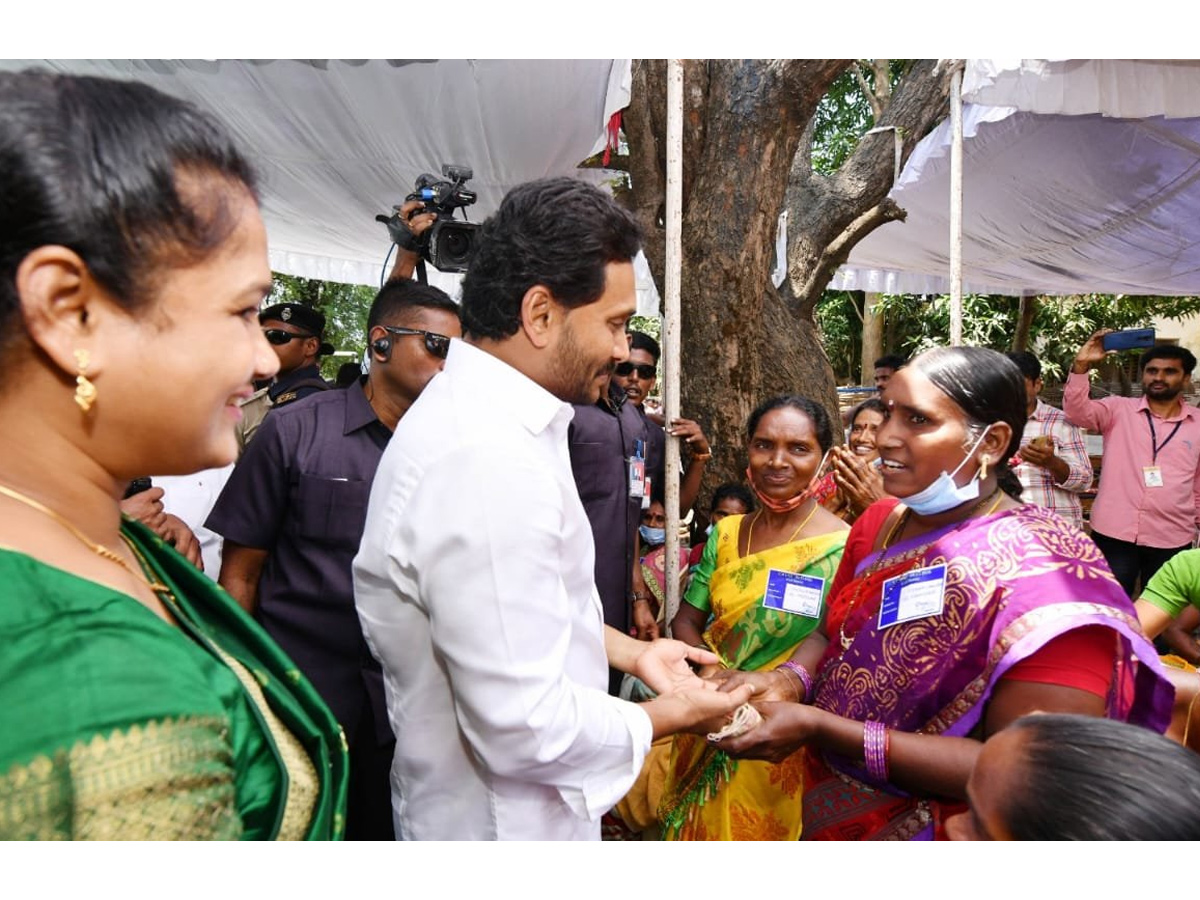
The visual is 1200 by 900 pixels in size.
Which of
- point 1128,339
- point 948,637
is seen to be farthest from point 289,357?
point 1128,339

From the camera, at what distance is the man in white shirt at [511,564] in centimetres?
121

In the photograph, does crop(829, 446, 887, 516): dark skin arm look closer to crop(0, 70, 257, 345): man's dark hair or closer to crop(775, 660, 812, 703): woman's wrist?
crop(775, 660, 812, 703): woman's wrist

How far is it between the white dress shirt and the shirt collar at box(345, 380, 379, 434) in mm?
988

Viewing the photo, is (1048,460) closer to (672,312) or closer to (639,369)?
(639,369)

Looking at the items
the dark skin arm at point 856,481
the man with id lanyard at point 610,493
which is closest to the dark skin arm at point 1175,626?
the dark skin arm at point 856,481

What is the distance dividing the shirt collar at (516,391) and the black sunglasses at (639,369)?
108 inches

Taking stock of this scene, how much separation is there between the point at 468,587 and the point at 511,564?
7 centimetres

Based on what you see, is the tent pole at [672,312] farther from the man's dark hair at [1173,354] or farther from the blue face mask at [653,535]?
the man's dark hair at [1173,354]

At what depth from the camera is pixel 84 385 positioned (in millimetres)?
764

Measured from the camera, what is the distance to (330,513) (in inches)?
86.7

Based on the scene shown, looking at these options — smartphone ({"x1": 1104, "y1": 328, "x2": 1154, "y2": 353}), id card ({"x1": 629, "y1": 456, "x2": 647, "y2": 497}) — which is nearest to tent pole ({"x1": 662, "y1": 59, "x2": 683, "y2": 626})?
id card ({"x1": 629, "y1": 456, "x2": 647, "y2": 497})

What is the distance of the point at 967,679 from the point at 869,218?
15.8 ft

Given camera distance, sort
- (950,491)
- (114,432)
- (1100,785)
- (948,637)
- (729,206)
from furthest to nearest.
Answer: (729,206) → (950,491) → (948,637) → (1100,785) → (114,432)
